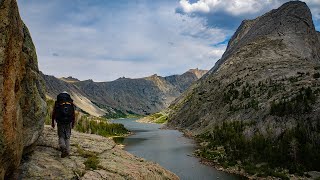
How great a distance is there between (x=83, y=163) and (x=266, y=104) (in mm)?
70907

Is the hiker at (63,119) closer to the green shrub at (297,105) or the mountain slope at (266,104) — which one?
the mountain slope at (266,104)

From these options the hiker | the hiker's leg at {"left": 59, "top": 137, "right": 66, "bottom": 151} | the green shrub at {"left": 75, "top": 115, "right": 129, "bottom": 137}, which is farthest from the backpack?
the green shrub at {"left": 75, "top": 115, "right": 129, "bottom": 137}

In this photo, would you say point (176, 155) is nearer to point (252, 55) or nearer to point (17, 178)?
point (17, 178)

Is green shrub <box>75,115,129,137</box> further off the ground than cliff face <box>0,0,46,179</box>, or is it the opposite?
cliff face <box>0,0,46,179</box>

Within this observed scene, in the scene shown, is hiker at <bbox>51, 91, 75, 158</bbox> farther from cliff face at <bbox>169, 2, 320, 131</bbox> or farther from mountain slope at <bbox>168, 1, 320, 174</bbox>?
cliff face at <bbox>169, 2, 320, 131</bbox>

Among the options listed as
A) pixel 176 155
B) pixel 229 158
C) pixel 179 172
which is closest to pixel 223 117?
pixel 176 155

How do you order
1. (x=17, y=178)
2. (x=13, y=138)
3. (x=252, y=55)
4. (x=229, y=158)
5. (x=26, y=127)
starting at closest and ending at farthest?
(x=13, y=138) < (x=17, y=178) < (x=26, y=127) < (x=229, y=158) < (x=252, y=55)

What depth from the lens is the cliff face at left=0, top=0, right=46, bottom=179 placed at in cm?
1474

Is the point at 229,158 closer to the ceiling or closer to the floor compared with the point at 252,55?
closer to the floor

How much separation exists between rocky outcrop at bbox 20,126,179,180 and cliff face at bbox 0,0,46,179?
128 cm

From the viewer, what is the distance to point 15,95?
53.4ft

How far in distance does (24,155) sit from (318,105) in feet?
178

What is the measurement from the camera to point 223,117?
365 ft

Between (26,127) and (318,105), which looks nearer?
(26,127)
